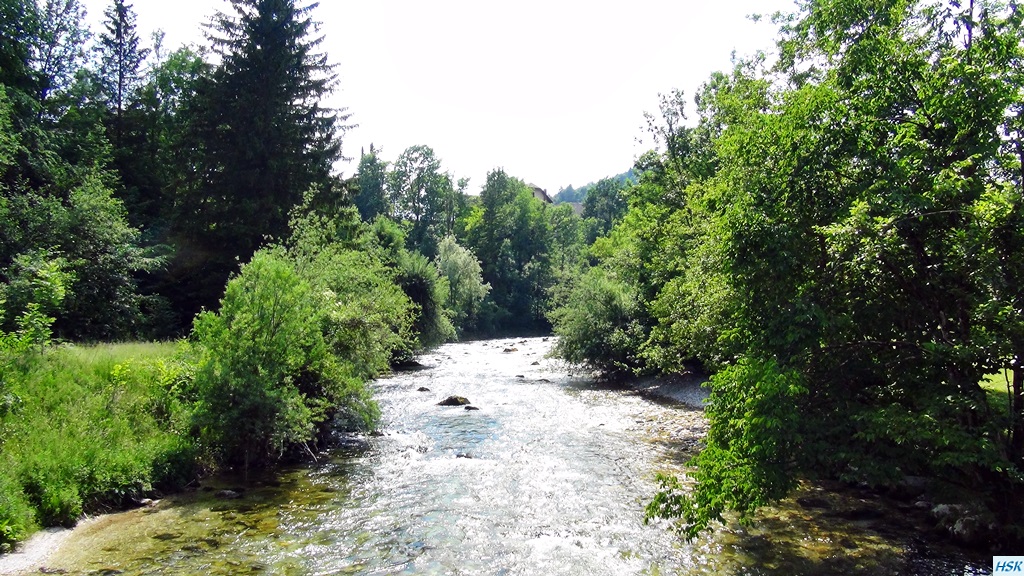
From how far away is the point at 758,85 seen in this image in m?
17.2

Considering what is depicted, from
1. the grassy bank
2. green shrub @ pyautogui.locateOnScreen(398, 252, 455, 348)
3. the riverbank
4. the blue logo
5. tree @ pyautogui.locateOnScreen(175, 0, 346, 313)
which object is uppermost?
tree @ pyautogui.locateOnScreen(175, 0, 346, 313)

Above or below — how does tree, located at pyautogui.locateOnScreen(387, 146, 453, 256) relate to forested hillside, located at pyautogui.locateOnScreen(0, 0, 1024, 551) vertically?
above

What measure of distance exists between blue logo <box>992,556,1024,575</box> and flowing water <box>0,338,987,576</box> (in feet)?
1.78

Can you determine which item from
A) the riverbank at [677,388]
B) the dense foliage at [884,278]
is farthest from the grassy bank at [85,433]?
the riverbank at [677,388]

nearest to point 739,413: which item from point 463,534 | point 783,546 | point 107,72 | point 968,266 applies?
point 783,546

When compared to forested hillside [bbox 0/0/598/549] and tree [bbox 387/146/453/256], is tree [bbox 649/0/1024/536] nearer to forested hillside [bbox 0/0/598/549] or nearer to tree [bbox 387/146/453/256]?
forested hillside [bbox 0/0/598/549]

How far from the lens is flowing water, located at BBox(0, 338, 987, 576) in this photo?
8688 mm

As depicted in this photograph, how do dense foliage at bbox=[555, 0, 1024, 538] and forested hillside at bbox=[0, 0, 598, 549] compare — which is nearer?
dense foliage at bbox=[555, 0, 1024, 538]

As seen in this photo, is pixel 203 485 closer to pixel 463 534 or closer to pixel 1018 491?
pixel 463 534

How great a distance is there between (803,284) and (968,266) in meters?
1.88

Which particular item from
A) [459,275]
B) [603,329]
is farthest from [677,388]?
[459,275]

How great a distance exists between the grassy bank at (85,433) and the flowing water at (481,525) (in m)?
0.69

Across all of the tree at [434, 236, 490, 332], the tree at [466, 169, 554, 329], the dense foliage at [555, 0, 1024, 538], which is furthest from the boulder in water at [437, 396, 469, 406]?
the tree at [466, 169, 554, 329]

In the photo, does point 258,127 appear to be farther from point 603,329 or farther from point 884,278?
point 884,278
